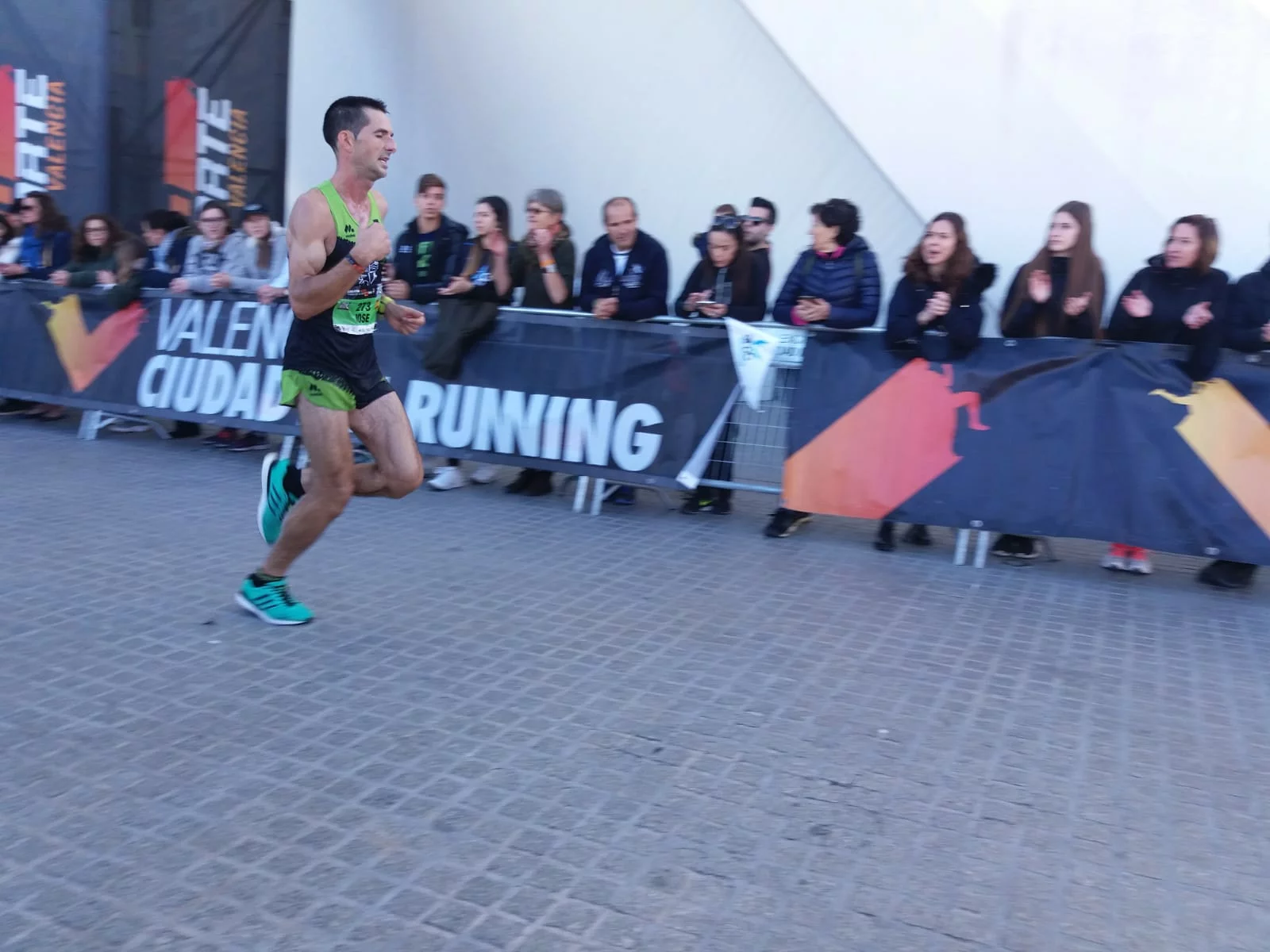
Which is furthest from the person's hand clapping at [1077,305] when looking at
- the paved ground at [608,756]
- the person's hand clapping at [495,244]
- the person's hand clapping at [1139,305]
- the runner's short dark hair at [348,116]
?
the runner's short dark hair at [348,116]

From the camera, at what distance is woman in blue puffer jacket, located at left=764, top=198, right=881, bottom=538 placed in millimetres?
6980

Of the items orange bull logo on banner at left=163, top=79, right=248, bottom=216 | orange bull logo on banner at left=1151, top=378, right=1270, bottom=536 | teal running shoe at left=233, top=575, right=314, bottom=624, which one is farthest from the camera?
orange bull logo on banner at left=163, top=79, right=248, bottom=216

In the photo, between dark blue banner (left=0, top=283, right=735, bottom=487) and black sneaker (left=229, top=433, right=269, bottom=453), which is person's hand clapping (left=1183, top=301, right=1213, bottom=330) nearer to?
dark blue banner (left=0, top=283, right=735, bottom=487)

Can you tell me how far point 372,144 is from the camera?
4371 millimetres

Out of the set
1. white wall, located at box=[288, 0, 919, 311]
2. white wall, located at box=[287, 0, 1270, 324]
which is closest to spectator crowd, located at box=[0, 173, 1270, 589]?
white wall, located at box=[287, 0, 1270, 324]

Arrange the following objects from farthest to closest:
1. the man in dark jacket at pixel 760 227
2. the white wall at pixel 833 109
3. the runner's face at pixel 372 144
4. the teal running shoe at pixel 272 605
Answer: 1. the white wall at pixel 833 109
2. the man in dark jacket at pixel 760 227
3. the teal running shoe at pixel 272 605
4. the runner's face at pixel 372 144

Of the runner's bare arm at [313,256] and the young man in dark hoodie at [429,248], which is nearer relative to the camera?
the runner's bare arm at [313,256]

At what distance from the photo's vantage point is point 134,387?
9.15 meters

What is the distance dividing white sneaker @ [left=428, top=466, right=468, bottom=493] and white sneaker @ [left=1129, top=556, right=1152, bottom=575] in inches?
180

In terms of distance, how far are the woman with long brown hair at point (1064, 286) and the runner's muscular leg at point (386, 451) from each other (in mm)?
3986

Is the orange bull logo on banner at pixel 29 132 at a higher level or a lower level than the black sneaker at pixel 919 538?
higher

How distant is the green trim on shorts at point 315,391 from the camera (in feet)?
14.9

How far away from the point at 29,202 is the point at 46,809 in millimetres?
9465

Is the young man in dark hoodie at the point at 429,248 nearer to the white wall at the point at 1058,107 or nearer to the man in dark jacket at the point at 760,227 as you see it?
the man in dark jacket at the point at 760,227
